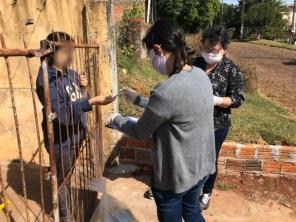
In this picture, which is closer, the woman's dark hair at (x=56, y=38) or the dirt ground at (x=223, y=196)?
the woman's dark hair at (x=56, y=38)

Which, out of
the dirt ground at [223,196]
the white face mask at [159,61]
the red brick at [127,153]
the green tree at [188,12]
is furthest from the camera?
the green tree at [188,12]

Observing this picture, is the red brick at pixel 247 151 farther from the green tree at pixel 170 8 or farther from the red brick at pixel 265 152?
the green tree at pixel 170 8

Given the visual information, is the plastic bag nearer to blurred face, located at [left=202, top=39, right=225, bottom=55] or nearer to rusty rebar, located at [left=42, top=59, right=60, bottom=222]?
rusty rebar, located at [left=42, top=59, right=60, bottom=222]

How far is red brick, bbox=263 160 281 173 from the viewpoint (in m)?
4.31

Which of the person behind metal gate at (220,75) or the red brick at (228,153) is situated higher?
the person behind metal gate at (220,75)

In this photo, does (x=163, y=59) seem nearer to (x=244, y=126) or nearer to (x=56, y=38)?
(x=56, y=38)

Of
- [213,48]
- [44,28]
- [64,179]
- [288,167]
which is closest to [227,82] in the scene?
[213,48]

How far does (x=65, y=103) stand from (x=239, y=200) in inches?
88.0

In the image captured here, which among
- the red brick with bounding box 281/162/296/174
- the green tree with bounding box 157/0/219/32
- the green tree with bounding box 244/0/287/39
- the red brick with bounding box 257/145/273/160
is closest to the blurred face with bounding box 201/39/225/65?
the red brick with bounding box 257/145/273/160

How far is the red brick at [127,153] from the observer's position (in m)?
4.60

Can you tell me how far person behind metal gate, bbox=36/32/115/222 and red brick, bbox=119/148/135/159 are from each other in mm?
1461

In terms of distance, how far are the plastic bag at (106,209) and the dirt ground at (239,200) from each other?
0.59 metres

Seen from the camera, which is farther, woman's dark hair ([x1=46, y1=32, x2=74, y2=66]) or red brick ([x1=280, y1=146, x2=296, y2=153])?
red brick ([x1=280, y1=146, x2=296, y2=153])

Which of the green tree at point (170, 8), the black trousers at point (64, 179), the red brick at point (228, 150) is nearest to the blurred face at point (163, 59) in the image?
the black trousers at point (64, 179)
